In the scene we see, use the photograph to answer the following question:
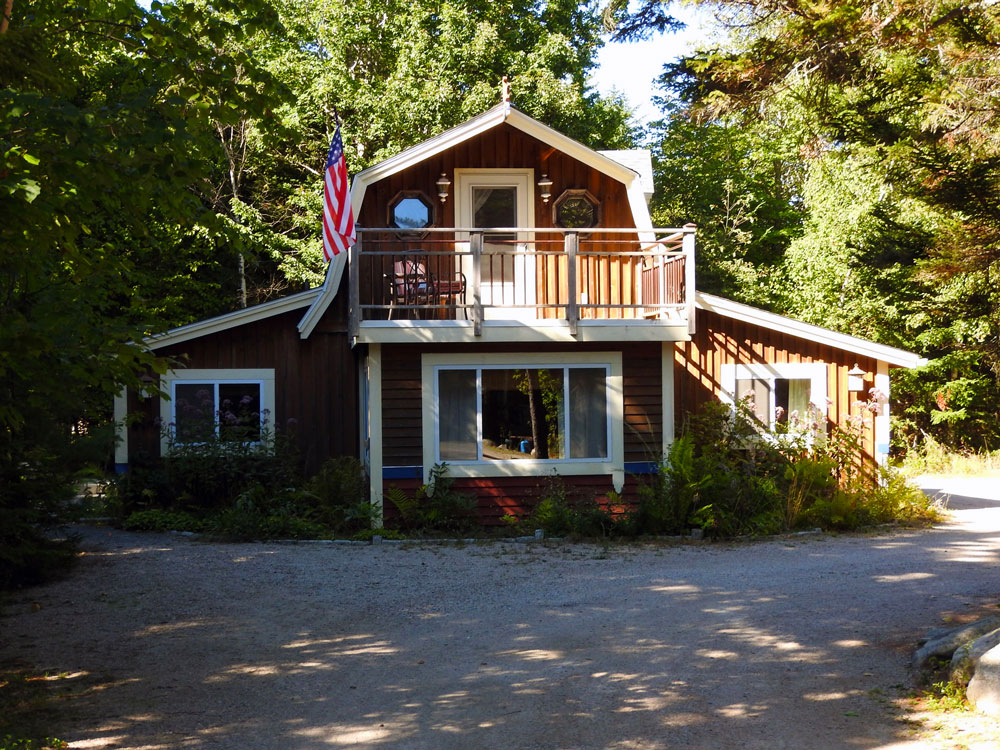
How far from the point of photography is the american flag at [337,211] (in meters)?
13.7

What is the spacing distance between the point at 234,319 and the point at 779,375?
8716 mm

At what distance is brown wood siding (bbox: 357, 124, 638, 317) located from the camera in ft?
51.0

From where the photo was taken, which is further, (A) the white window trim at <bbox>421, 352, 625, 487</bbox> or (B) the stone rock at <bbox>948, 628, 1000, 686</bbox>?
(A) the white window trim at <bbox>421, 352, 625, 487</bbox>

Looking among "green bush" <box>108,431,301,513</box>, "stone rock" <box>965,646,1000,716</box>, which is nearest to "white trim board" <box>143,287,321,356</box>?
"green bush" <box>108,431,301,513</box>

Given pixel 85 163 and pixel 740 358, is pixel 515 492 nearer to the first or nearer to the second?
pixel 740 358

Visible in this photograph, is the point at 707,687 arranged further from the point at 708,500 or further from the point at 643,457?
the point at 643,457

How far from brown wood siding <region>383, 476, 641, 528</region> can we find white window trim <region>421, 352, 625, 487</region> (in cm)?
11

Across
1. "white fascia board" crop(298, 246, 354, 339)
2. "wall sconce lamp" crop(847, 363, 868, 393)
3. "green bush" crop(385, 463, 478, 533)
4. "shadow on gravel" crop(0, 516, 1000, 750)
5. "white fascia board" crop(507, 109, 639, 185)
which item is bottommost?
"shadow on gravel" crop(0, 516, 1000, 750)

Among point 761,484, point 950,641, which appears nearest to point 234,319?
point 761,484

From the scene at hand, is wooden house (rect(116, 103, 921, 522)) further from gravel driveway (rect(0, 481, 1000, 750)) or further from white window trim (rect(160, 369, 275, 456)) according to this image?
gravel driveway (rect(0, 481, 1000, 750))

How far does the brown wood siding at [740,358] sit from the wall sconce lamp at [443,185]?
4413mm

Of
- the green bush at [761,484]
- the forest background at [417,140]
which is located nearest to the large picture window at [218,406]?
the forest background at [417,140]

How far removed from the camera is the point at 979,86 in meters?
10.5

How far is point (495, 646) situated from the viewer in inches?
308
